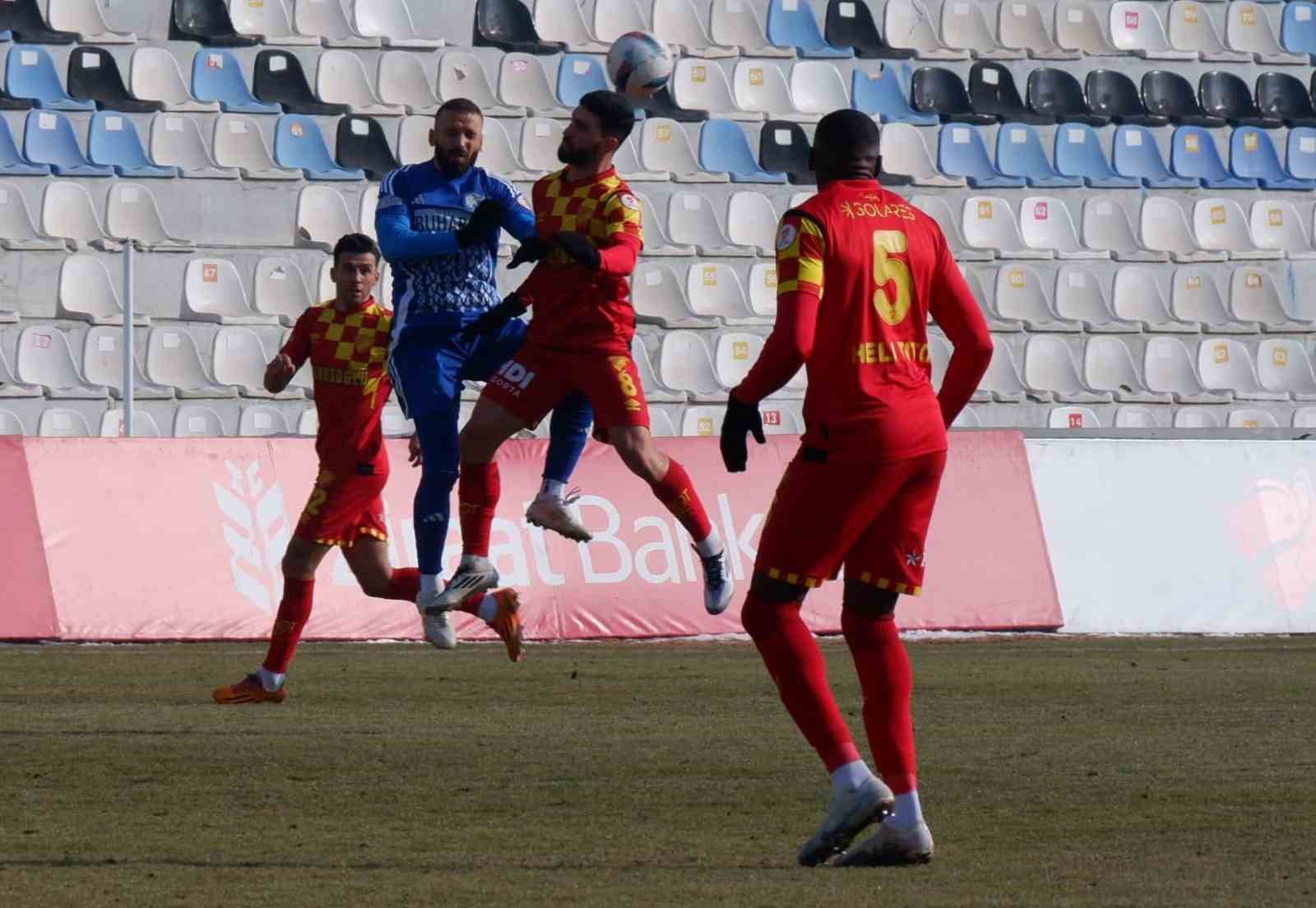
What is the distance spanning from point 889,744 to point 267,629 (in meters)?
9.03

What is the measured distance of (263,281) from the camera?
18969 mm

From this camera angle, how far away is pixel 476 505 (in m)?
9.16

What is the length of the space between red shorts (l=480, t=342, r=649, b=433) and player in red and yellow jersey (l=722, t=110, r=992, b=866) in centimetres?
288

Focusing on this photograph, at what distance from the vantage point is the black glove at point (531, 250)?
787 centimetres

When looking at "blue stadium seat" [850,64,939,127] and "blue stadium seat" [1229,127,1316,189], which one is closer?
"blue stadium seat" [850,64,939,127]

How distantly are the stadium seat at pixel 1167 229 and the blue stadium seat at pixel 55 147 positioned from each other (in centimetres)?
1022

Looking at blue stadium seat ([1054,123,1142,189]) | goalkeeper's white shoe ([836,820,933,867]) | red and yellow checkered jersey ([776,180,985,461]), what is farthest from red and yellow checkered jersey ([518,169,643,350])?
blue stadium seat ([1054,123,1142,189])

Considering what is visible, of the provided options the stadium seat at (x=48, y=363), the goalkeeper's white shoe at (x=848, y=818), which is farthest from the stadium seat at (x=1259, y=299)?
the goalkeeper's white shoe at (x=848, y=818)

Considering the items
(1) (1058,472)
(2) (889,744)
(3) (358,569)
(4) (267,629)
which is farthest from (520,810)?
(1) (1058,472)

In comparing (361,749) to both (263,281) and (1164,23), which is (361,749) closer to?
(263,281)

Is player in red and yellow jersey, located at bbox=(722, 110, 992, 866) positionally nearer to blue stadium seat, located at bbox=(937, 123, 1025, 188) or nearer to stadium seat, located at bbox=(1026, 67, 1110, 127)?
blue stadium seat, located at bbox=(937, 123, 1025, 188)

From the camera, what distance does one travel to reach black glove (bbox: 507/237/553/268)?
7.87m

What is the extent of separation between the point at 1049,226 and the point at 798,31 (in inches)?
129

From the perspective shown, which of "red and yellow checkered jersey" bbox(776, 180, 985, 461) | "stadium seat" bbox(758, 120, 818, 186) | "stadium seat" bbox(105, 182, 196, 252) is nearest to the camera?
"red and yellow checkered jersey" bbox(776, 180, 985, 461)
